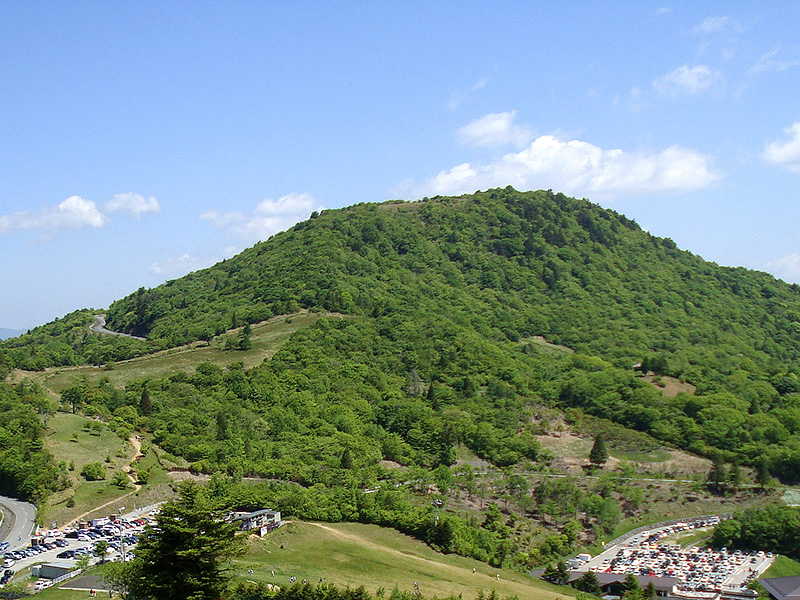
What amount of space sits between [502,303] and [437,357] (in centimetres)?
4112

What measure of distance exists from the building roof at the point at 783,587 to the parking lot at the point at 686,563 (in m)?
2.33

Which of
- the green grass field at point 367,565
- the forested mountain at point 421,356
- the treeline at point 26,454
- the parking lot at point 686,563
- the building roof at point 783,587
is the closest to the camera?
the green grass field at point 367,565

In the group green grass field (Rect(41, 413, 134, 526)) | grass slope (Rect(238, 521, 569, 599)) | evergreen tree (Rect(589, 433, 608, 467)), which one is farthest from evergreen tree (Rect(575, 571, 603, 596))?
evergreen tree (Rect(589, 433, 608, 467))

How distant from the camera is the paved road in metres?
62.1

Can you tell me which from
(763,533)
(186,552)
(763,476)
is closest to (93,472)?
(186,552)

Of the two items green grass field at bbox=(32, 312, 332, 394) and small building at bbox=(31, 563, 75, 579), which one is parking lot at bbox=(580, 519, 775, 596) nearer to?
small building at bbox=(31, 563, 75, 579)

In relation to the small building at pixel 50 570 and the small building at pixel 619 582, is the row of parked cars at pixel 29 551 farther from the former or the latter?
the small building at pixel 619 582

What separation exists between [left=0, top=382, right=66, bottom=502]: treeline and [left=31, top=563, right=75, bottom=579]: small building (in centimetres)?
1849

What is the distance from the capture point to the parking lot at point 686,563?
7556 centimetres

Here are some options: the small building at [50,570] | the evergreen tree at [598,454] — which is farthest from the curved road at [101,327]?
the small building at [50,570]

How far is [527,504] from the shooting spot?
97.3m

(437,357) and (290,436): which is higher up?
(437,357)

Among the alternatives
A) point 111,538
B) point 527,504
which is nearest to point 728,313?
point 527,504

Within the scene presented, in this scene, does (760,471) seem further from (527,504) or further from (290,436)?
(290,436)
